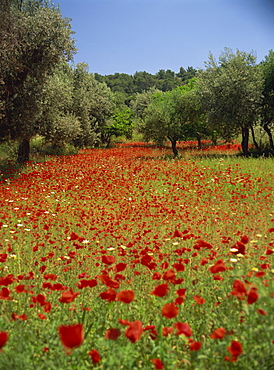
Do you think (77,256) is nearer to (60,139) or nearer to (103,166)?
(103,166)

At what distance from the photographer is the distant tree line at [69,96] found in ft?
42.6

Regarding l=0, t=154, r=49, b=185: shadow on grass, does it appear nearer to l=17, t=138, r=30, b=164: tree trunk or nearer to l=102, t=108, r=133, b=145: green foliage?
l=17, t=138, r=30, b=164: tree trunk

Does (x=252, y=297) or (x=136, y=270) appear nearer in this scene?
(x=252, y=297)

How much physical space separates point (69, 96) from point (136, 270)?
21.1 m

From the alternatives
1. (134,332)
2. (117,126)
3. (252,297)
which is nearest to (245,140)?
(117,126)

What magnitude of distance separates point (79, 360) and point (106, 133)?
3653cm

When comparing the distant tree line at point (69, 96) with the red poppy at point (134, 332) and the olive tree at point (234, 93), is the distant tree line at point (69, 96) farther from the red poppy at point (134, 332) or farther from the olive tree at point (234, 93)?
the red poppy at point (134, 332)

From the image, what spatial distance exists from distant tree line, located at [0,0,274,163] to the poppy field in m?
3.35

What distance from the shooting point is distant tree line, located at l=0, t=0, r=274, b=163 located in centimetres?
1298

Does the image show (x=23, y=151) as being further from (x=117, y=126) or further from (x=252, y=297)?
(x=117, y=126)

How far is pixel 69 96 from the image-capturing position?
22953mm

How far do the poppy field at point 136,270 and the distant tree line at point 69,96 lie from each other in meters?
3.35

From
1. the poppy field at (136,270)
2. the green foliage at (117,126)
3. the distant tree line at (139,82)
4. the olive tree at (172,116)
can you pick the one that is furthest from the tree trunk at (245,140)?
the distant tree line at (139,82)

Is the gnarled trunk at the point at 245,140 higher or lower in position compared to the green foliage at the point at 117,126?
lower
